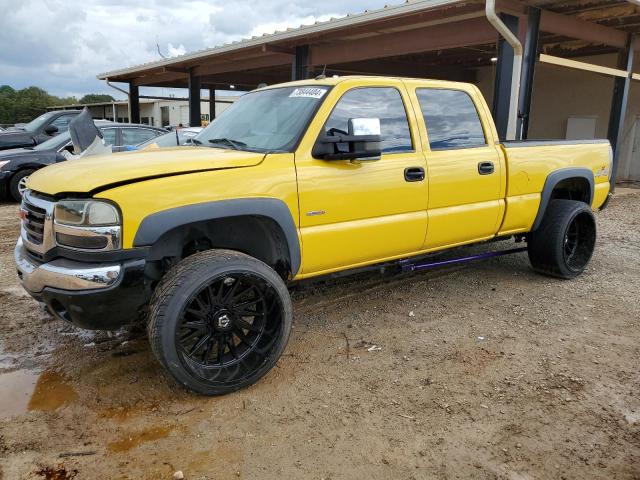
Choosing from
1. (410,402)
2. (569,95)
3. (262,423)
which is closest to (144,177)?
(262,423)

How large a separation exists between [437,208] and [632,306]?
2.11 meters

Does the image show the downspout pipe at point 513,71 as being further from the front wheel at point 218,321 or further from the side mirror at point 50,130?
the side mirror at point 50,130

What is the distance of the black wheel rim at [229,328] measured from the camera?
3115 millimetres

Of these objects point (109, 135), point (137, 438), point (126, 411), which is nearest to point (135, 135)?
point (109, 135)

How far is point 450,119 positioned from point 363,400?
2521 mm

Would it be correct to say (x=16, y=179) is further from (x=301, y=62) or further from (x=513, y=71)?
(x=513, y=71)

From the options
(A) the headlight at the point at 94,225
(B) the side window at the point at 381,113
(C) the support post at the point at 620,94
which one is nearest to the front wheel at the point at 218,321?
(A) the headlight at the point at 94,225

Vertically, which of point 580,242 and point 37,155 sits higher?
point 37,155

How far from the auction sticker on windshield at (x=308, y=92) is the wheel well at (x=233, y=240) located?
3.47ft

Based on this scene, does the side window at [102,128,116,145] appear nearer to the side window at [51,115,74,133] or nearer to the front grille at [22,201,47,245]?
the side window at [51,115,74,133]

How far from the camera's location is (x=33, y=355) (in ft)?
12.4

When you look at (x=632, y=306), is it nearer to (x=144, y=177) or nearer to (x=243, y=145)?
(x=243, y=145)

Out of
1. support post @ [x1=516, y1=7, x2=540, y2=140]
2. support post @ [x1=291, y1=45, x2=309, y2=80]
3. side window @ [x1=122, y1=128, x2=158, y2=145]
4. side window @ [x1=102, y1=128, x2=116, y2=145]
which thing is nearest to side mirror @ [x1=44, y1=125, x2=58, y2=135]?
side window @ [x1=102, y1=128, x2=116, y2=145]

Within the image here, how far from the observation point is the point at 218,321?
3.19 meters
